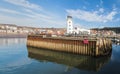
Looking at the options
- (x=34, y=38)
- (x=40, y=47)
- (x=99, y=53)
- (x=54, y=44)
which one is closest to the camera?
(x=99, y=53)

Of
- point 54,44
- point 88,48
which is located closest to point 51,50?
point 54,44

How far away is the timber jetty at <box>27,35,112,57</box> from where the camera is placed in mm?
32844

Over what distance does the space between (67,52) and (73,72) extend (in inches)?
638

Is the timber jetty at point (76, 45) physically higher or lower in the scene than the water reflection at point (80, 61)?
higher

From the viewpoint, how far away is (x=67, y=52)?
38.0m

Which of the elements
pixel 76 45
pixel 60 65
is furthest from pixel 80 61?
pixel 76 45

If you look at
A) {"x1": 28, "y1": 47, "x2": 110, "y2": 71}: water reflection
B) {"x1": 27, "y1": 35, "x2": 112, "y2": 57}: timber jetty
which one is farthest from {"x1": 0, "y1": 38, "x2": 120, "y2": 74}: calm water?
{"x1": 27, "y1": 35, "x2": 112, "y2": 57}: timber jetty

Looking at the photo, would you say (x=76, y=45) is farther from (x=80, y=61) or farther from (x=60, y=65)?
(x=60, y=65)

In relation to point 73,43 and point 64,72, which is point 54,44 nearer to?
point 73,43

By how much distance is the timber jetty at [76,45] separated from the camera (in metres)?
32.8

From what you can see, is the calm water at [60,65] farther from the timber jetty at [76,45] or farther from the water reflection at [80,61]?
the timber jetty at [76,45]

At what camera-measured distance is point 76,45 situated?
36156mm

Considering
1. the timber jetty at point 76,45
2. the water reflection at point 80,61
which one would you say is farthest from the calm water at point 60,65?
the timber jetty at point 76,45

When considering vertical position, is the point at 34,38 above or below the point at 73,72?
above
